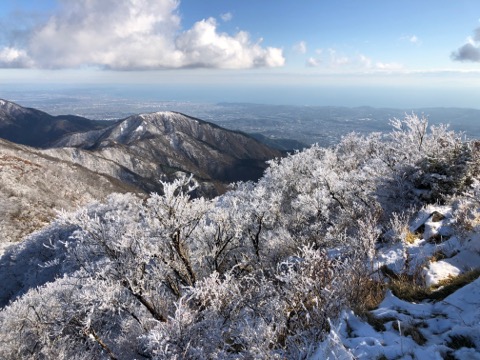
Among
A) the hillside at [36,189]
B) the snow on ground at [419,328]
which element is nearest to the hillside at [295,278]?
the snow on ground at [419,328]

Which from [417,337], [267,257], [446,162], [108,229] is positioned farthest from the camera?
[267,257]

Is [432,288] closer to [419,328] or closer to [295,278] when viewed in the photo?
[419,328]

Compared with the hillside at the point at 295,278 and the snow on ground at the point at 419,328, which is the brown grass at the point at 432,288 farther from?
the snow on ground at the point at 419,328

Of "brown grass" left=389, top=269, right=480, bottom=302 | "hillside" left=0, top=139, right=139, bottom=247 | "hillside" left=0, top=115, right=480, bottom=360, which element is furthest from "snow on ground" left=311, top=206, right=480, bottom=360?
"hillside" left=0, top=139, right=139, bottom=247

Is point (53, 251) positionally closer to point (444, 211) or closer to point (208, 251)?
point (208, 251)

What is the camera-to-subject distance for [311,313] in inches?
Answer: 294

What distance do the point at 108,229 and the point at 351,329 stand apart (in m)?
13.9

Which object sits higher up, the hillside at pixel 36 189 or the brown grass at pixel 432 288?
the brown grass at pixel 432 288

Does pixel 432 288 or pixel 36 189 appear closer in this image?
pixel 432 288

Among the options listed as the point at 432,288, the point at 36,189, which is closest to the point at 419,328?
the point at 432,288

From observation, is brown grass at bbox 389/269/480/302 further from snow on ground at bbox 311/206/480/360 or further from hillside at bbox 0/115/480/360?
snow on ground at bbox 311/206/480/360

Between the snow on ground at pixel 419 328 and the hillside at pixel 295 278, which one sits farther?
the hillside at pixel 295 278

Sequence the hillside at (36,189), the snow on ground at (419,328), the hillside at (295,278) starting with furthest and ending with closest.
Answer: the hillside at (36,189) → the hillside at (295,278) → the snow on ground at (419,328)

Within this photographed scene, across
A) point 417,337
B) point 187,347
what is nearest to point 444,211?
point 417,337
